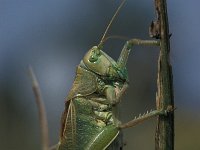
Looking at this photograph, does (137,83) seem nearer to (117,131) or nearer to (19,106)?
(19,106)

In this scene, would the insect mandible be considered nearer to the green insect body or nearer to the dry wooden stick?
the green insect body

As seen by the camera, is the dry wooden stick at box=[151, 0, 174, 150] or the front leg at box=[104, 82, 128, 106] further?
the front leg at box=[104, 82, 128, 106]

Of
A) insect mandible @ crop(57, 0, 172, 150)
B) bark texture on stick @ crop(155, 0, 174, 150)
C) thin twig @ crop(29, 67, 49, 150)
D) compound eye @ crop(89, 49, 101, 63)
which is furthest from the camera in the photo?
compound eye @ crop(89, 49, 101, 63)

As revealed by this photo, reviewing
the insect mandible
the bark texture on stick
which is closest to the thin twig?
the bark texture on stick

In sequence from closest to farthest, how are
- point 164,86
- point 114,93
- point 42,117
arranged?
1. point 42,117
2. point 164,86
3. point 114,93

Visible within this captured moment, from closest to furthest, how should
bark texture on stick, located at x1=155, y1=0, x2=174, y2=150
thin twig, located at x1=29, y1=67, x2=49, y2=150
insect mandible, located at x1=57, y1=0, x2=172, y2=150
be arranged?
thin twig, located at x1=29, y1=67, x2=49, y2=150, bark texture on stick, located at x1=155, y1=0, x2=174, y2=150, insect mandible, located at x1=57, y1=0, x2=172, y2=150

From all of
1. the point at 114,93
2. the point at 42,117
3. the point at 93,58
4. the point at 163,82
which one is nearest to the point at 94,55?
the point at 93,58

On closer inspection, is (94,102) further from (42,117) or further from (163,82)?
(42,117)

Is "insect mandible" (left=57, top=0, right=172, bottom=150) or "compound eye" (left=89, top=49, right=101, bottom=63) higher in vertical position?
"compound eye" (left=89, top=49, right=101, bottom=63)
